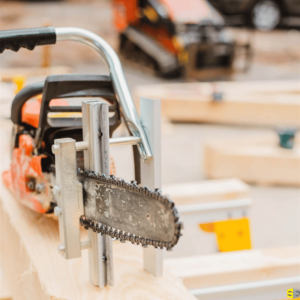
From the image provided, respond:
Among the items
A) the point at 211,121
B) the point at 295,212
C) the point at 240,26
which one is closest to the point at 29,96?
the point at 295,212

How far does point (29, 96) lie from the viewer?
112 cm

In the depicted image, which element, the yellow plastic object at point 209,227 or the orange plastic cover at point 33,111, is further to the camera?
the yellow plastic object at point 209,227

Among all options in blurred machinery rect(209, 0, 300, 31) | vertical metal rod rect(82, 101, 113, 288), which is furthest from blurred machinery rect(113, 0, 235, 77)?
vertical metal rod rect(82, 101, 113, 288)

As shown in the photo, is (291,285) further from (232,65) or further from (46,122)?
(232,65)

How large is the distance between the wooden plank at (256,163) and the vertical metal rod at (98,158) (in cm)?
207

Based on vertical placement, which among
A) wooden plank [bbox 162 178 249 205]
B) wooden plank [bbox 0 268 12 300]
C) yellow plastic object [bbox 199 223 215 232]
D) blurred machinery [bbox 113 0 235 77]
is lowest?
wooden plank [bbox 0 268 12 300]

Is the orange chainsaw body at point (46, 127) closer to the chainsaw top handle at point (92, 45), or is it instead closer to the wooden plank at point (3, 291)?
the chainsaw top handle at point (92, 45)

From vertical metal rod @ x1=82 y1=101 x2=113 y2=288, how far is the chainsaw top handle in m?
0.09

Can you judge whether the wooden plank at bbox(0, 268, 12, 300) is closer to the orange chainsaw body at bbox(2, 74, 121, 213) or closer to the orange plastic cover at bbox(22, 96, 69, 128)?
the orange chainsaw body at bbox(2, 74, 121, 213)

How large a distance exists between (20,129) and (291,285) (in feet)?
2.92

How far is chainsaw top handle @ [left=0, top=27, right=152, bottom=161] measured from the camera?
858 mm

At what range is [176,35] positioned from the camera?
5293mm

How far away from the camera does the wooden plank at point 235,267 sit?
1.12 meters

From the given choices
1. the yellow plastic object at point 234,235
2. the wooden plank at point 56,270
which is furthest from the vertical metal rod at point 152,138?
the yellow plastic object at point 234,235
